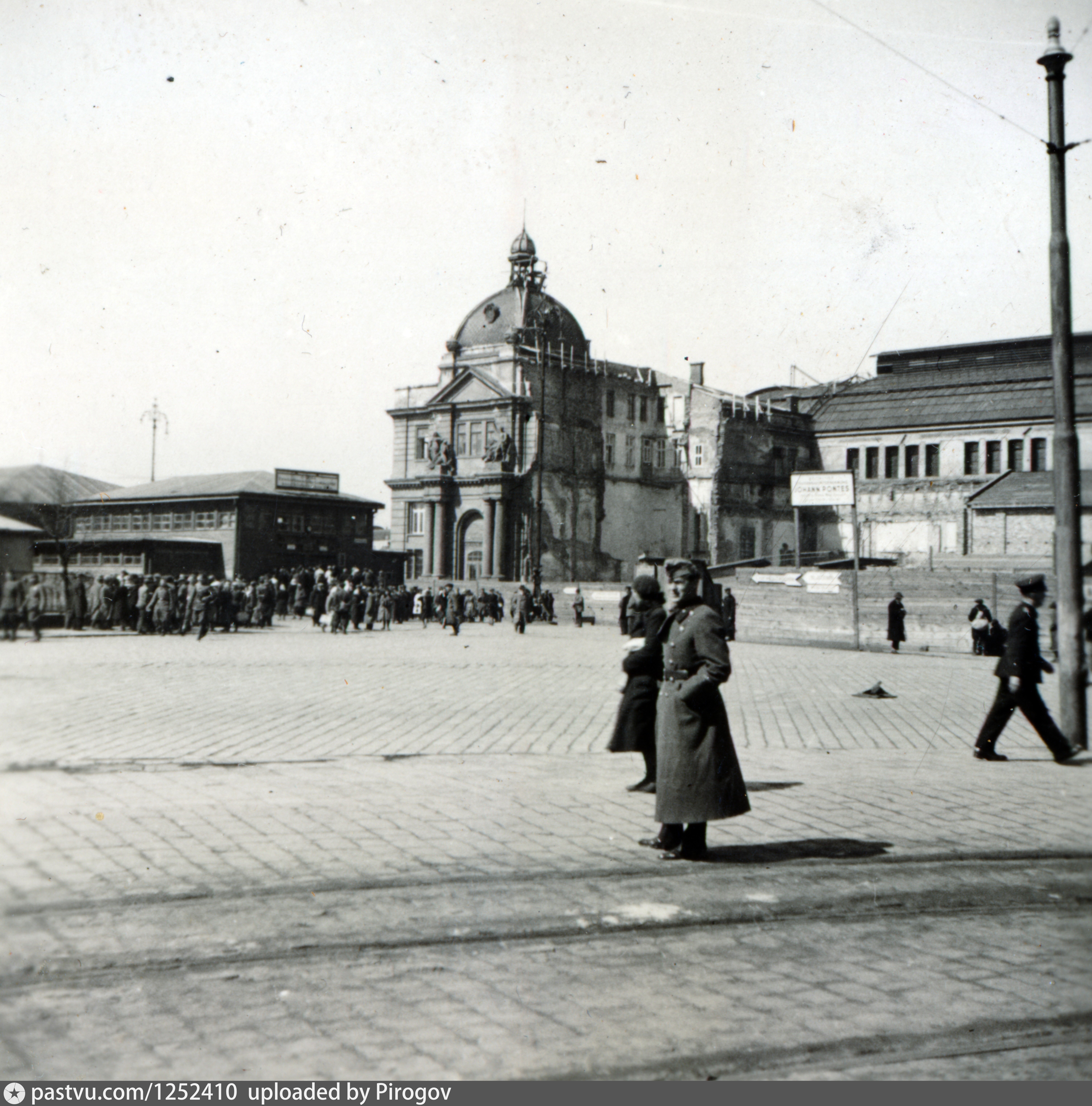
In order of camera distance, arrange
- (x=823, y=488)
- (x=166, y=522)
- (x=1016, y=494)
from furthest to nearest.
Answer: (x=166, y=522) → (x=1016, y=494) → (x=823, y=488)

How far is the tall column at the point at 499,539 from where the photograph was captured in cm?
6456

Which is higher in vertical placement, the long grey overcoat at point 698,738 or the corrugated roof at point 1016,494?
the corrugated roof at point 1016,494

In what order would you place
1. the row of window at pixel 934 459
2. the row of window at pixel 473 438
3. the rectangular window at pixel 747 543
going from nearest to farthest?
1. the row of window at pixel 934 459
2. the rectangular window at pixel 747 543
3. the row of window at pixel 473 438

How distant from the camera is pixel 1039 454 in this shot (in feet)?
184

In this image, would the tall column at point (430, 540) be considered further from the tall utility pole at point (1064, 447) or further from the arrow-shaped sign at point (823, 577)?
the tall utility pole at point (1064, 447)

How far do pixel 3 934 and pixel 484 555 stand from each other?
6113 cm

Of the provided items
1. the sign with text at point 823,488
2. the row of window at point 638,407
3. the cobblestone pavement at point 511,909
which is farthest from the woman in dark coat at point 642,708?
the row of window at point 638,407

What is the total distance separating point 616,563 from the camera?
68.0 m

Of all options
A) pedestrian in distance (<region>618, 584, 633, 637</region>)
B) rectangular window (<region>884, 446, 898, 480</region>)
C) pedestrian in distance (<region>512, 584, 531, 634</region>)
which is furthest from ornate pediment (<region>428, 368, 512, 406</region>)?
pedestrian in distance (<region>512, 584, 531, 634</region>)

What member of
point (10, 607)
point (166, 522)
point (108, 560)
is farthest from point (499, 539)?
point (10, 607)

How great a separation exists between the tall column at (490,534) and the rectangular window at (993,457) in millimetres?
26889

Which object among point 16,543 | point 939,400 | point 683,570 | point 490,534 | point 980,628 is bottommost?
point 980,628

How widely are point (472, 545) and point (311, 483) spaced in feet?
71.7

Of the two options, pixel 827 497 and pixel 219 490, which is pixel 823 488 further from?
pixel 219 490
